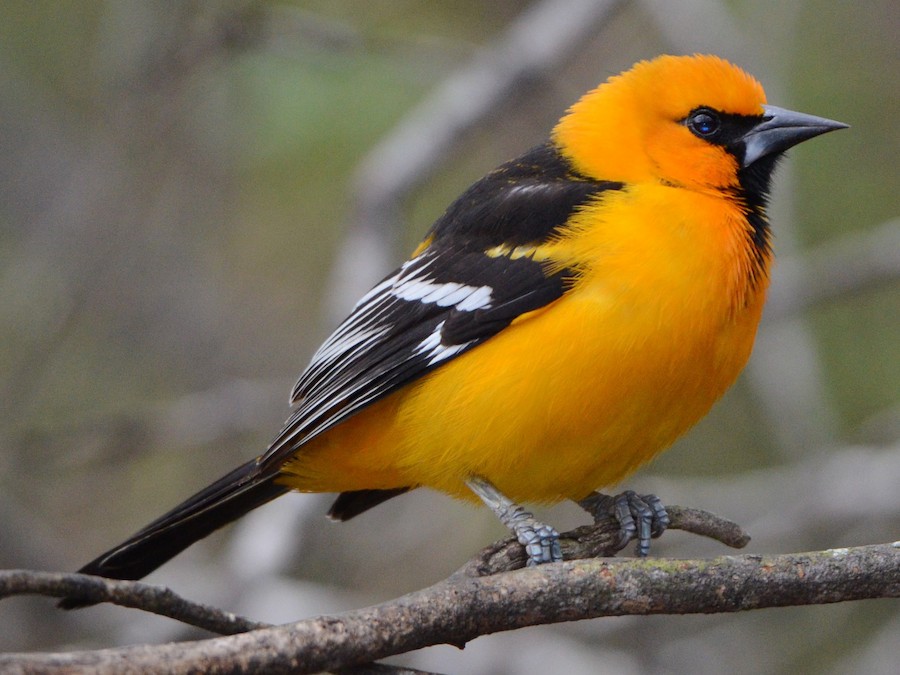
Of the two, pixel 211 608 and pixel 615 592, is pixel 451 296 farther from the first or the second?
pixel 211 608

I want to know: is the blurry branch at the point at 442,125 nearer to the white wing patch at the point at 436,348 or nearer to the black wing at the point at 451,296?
the black wing at the point at 451,296

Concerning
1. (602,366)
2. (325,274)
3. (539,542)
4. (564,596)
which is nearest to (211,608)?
(564,596)

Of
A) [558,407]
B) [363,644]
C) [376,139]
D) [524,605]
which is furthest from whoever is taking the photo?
[376,139]

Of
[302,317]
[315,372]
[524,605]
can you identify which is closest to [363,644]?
[524,605]

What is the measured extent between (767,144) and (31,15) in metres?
4.78

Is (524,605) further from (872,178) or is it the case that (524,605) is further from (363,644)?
(872,178)

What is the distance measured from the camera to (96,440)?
5.54 metres

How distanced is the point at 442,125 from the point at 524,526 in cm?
249

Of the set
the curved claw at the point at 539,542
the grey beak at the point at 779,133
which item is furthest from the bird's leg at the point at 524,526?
the grey beak at the point at 779,133

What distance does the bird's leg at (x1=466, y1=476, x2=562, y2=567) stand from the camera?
130 inches

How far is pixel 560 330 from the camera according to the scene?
11.2ft

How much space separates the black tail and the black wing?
15 cm

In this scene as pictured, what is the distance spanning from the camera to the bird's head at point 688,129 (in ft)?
12.8

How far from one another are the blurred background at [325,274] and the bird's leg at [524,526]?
4.02ft
